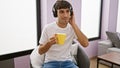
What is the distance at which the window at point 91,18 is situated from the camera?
3724 millimetres

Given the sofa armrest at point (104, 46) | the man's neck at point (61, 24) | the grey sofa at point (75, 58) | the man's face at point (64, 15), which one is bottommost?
the sofa armrest at point (104, 46)

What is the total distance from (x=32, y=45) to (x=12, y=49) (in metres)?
0.36

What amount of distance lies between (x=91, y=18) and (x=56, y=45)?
7.78 ft

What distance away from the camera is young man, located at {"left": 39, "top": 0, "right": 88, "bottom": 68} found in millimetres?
1663

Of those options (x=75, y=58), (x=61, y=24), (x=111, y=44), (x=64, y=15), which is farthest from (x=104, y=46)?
(x=64, y=15)

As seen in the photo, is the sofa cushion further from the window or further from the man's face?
the man's face

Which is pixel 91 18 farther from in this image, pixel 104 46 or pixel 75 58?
pixel 75 58

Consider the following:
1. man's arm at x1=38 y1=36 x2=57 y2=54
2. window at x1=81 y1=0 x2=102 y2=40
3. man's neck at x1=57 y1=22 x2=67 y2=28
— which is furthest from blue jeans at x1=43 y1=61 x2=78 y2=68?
window at x1=81 y1=0 x2=102 y2=40

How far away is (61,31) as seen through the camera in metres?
1.73

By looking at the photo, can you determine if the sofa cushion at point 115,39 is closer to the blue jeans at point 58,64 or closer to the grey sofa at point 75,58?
the grey sofa at point 75,58

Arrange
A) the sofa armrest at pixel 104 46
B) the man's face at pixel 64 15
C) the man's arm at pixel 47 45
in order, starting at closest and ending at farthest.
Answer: the man's arm at pixel 47 45 → the man's face at pixel 64 15 → the sofa armrest at pixel 104 46

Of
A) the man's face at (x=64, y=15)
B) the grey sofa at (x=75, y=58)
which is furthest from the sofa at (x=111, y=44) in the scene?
the man's face at (x=64, y=15)

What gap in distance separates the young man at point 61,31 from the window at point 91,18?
2.00 m

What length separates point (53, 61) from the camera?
1.73 metres
